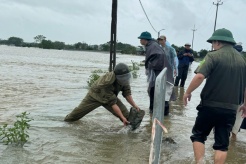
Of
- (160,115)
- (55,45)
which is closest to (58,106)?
(160,115)

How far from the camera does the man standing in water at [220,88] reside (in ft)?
13.8

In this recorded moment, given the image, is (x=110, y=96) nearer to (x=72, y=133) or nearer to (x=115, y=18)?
(x=72, y=133)

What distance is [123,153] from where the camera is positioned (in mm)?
5219

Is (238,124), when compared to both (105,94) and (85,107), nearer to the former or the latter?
(105,94)

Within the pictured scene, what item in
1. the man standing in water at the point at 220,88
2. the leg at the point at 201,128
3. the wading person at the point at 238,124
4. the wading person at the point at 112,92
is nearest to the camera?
the man standing in water at the point at 220,88

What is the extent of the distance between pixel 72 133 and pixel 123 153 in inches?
55.9

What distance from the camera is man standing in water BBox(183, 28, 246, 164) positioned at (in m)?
4.20

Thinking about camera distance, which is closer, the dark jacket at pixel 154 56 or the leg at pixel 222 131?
the leg at pixel 222 131

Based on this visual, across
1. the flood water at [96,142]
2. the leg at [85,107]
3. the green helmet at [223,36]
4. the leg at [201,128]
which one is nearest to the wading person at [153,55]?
the flood water at [96,142]

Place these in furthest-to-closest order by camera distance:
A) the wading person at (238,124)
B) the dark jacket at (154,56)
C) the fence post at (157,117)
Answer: the dark jacket at (154,56) < the wading person at (238,124) < the fence post at (157,117)

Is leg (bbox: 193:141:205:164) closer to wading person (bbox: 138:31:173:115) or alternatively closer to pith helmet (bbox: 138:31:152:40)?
wading person (bbox: 138:31:173:115)

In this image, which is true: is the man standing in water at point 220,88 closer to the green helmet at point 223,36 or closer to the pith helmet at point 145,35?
the green helmet at point 223,36

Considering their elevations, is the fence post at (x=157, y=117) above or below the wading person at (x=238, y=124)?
above

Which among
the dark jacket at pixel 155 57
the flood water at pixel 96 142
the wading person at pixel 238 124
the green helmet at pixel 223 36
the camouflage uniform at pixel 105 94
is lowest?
the flood water at pixel 96 142
